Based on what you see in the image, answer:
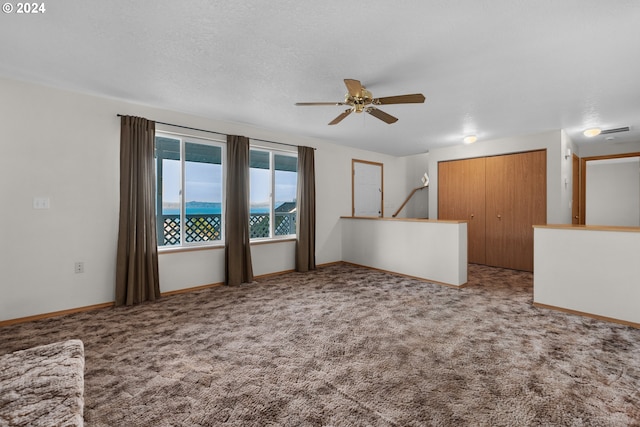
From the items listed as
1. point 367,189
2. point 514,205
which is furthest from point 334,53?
point 514,205

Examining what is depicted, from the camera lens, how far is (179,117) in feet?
12.5

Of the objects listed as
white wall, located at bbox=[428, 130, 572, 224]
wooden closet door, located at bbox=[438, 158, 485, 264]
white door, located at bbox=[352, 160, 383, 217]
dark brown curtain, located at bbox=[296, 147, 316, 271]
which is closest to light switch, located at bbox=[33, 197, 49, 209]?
dark brown curtain, located at bbox=[296, 147, 316, 271]

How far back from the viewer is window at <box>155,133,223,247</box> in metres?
3.81

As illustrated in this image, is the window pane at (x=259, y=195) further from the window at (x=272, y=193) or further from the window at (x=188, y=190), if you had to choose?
the window at (x=188, y=190)

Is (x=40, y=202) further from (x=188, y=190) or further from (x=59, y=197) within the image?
(x=188, y=190)

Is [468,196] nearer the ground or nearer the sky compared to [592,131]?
nearer the ground

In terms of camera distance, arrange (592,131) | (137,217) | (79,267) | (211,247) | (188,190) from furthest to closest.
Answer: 1. (592,131)
2. (211,247)
3. (188,190)
4. (137,217)
5. (79,267)

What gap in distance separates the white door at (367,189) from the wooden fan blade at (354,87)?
3500mm

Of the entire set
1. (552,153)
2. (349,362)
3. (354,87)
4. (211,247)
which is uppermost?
(354,87)

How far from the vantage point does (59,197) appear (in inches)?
120

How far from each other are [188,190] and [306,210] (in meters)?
1.92

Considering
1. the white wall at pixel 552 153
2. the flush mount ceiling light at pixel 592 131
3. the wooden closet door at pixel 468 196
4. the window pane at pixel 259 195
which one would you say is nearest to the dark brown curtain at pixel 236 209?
the window pane at pixel 259 195

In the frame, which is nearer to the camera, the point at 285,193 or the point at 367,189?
the point at 285,193

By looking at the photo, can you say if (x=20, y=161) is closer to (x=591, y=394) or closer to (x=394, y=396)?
(x=394, y=396)
